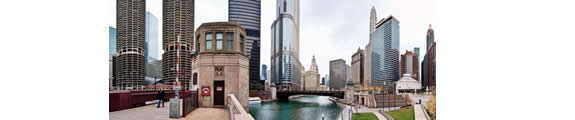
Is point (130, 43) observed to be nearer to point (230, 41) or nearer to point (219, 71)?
point (219, 71)

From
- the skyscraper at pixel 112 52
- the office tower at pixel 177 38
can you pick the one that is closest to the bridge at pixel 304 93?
the office tower at pixel 177 38

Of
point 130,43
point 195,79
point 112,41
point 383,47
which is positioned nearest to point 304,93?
point 383,47

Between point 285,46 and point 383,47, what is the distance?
91cm

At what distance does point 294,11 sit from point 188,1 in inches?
45.9

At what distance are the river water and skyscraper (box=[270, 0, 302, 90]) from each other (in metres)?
0.20

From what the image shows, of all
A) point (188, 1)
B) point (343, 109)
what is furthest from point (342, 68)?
point (188, 1)

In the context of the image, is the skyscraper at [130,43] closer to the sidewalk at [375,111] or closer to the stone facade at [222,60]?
the stone facade at [222,60]

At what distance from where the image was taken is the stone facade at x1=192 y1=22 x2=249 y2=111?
2.23m

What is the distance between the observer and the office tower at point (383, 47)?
2.10m

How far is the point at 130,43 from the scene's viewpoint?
2.42 meters
